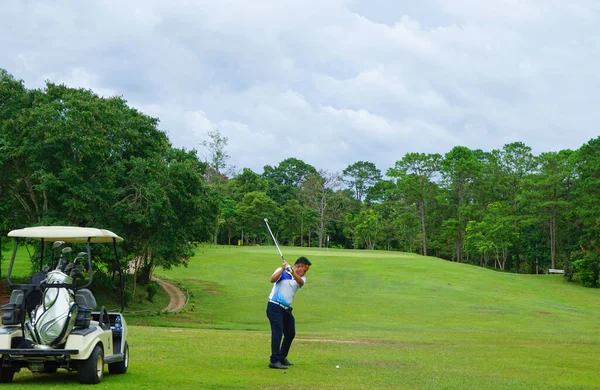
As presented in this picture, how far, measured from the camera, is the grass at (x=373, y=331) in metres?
11.6

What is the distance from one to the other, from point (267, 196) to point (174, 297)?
2201 inches

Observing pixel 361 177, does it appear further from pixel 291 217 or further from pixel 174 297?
pixel 174 297

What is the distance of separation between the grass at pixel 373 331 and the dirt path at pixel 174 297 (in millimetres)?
1053

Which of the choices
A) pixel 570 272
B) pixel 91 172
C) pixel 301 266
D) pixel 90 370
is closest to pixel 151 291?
pixel 91 172

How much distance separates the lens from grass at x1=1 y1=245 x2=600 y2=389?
11648 millimetres

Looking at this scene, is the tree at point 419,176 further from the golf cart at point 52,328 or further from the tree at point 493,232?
the golf cart at point 52,328

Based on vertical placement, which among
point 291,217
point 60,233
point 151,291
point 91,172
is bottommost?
point 151,291

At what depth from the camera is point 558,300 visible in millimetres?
51438

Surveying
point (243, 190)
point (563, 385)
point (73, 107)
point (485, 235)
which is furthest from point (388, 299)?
point (243, 190)

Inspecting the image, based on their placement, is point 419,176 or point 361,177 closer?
point 419,176

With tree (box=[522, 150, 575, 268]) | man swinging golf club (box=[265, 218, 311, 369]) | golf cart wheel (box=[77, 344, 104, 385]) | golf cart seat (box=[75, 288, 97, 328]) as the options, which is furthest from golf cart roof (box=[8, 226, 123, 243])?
tree (box=[522, 150, 575, 268])

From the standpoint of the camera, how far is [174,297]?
45.7 meters

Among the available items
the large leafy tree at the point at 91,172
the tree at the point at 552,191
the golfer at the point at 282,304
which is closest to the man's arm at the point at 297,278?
the golfer at the point at 282,304

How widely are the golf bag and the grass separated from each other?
727mm
